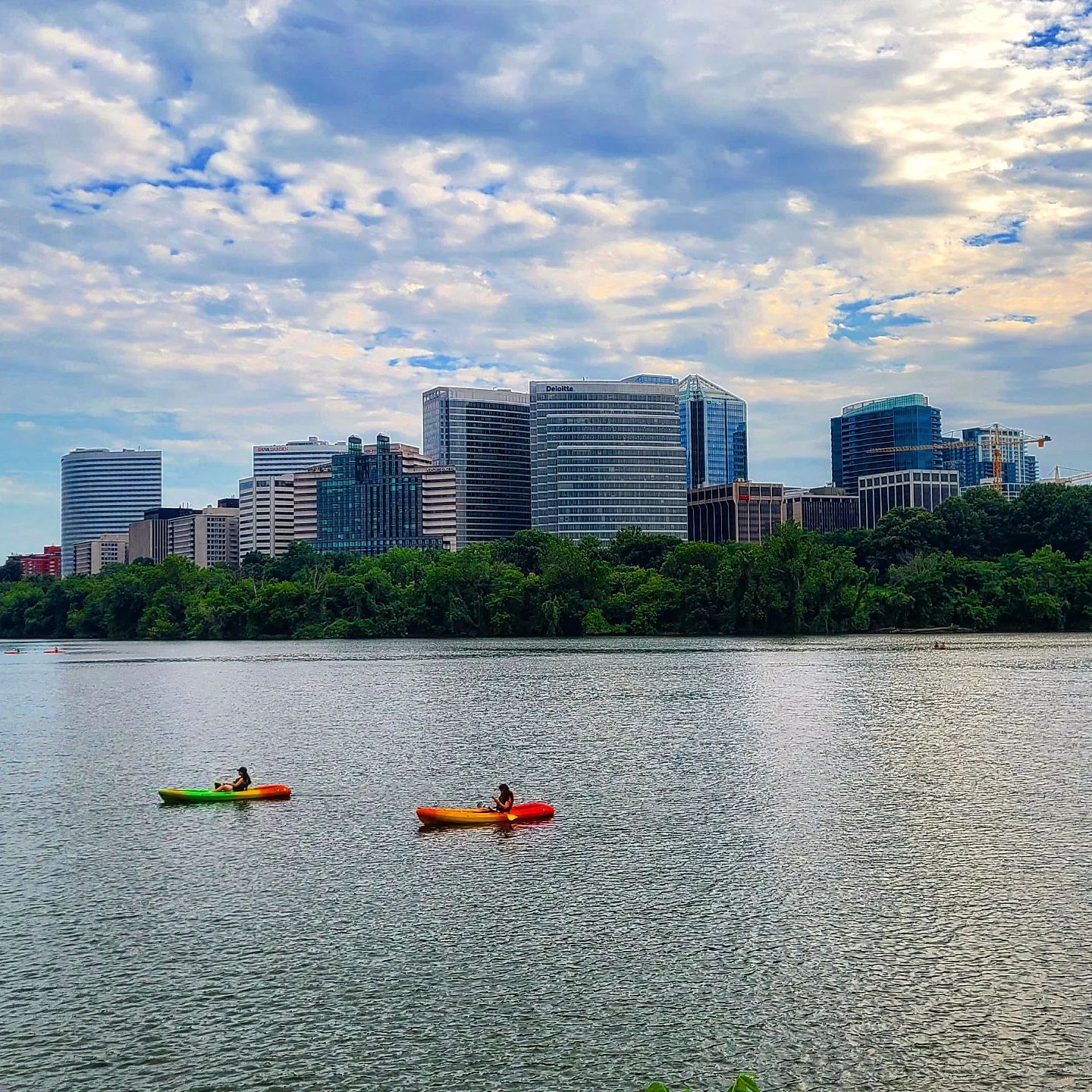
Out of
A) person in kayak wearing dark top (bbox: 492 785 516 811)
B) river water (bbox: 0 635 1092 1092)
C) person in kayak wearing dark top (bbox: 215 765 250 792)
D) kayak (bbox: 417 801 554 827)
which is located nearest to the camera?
river water (bbox: 0 635 1092 1092)

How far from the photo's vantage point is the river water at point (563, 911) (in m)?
18.2

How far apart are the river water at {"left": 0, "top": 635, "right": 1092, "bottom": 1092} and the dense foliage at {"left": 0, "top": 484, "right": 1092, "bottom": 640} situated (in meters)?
86.8

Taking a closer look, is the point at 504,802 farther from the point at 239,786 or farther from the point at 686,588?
the point at 686,588

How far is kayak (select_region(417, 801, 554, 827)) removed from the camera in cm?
3406

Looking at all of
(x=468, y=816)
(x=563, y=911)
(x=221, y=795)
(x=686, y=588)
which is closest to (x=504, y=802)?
(x=468, y=816)

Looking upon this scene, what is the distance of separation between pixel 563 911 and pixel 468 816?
885 cm

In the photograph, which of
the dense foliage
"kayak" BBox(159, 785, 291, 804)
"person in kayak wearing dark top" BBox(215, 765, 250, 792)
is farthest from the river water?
the dense foliage

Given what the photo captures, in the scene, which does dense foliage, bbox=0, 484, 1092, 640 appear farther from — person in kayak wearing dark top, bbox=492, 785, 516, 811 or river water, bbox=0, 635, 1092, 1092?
person in kayak wearing dark top, bbox=492, 785, 516, 811

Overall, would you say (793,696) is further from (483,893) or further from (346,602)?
(346,602)

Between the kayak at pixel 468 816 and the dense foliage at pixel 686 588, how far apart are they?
108 metres

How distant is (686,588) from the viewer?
150 metres

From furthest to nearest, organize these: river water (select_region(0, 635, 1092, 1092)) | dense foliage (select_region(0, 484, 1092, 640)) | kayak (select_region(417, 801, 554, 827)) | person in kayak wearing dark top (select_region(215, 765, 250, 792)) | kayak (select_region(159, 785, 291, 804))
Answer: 1. dense foliage (select_region(0, 484, 1092, 640))
2. person in kayak wearing dark top (select_region(215, 765, 250, 792))
3. kayak (select_region(159, 785, 291, 804))
4. kayak (select_region(417, 801, 554, 827))
5. river water (select_region(0, 635, 1092, 1092))

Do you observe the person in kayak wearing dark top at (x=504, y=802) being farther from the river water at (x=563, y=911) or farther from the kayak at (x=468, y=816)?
the river water at (x=563, y=911)

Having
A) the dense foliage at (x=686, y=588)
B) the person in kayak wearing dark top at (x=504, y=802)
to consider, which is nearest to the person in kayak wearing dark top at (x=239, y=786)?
the person in kayak wearing dark top at (x=504, y=802)
